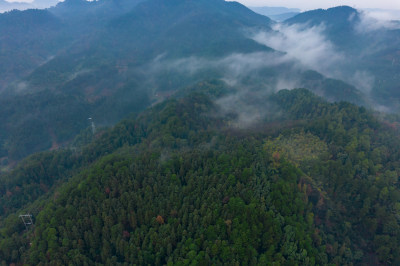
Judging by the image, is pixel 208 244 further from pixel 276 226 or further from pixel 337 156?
pixel 337 156

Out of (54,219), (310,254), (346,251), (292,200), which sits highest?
(54,219)

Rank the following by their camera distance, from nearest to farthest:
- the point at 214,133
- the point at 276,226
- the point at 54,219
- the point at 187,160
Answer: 1. the point at 276,226
2. the point at 54,219
3. the point at 187,160
4. the point at 214,133

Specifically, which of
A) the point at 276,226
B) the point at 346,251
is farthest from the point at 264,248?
the point at 346,251

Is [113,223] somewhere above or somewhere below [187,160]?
below

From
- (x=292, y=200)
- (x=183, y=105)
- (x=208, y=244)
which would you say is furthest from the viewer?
(x=183, y=105)

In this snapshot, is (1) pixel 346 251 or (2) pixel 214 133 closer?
(1) pixel 346 251

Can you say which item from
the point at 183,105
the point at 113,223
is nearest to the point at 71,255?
the point at 113,223

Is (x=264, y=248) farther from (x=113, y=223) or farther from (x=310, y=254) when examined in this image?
(x=113, y=223)
